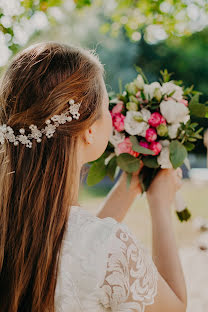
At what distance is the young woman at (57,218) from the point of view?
4.63 ft

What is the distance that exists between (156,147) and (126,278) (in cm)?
102

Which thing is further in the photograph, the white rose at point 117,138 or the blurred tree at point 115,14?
the blurred tree at point 115,14

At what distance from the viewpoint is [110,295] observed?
4.58ft

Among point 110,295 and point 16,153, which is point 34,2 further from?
point 110,295

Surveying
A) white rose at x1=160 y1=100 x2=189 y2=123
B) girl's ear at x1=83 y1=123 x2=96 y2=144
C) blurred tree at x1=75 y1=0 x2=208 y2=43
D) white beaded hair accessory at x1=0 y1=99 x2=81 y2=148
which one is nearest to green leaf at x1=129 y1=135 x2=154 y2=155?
white rose at x1=160 y1=100 x2=189 y2=123

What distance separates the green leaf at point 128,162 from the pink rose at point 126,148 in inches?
1.9

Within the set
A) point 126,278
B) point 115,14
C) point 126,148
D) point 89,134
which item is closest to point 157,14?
point 115,14

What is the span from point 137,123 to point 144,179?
32 centimetres

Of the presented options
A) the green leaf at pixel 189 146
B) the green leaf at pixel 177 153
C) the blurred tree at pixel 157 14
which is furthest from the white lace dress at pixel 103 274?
the blurred tree at pixel 157 14

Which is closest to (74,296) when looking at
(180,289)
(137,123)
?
(180,289)

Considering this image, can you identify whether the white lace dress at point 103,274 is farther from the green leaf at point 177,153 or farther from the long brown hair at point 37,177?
the green leaf at point 177,153

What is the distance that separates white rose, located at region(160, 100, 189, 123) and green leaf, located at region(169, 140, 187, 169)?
0.43 feet

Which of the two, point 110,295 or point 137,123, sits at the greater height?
point 137,123

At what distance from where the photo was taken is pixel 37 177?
150cm
